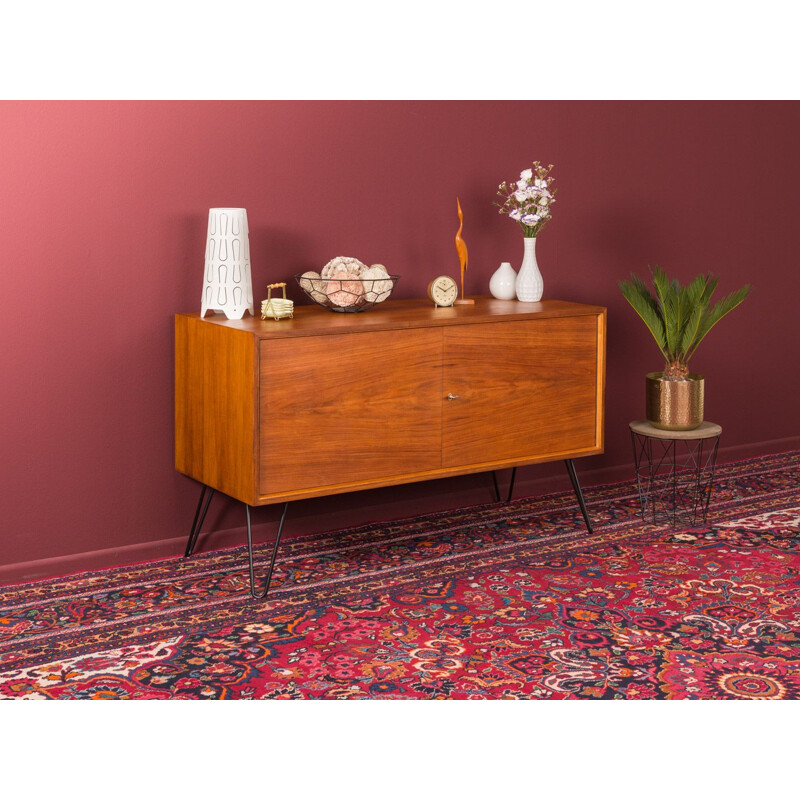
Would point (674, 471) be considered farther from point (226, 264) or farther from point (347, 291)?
point (226, 264)

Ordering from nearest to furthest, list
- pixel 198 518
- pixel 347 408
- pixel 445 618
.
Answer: pixel 445 618 → pixel 347 408 → pixel 198 518

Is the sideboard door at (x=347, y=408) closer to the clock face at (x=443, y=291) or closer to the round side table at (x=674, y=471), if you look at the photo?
the clock face at (x=443, y=291)

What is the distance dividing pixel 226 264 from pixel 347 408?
2.01ft

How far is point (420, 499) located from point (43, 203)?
182cm

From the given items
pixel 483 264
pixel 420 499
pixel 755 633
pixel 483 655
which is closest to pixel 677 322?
pixel 483 264

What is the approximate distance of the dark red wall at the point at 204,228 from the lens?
3.59m

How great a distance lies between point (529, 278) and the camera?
423cm

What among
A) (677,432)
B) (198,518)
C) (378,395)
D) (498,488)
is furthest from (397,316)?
(677,432)

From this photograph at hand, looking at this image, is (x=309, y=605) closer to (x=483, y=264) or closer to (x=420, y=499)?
(x=420, y=499)

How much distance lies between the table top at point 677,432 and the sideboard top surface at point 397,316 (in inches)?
22.4

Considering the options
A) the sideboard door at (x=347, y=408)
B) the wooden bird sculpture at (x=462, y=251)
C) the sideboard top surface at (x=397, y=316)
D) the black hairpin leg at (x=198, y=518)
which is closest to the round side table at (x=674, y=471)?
the sideboard top surface at (x=397, y=316)

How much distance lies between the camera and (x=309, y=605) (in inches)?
138

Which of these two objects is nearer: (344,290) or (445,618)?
(445,618)

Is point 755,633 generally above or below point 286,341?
below
